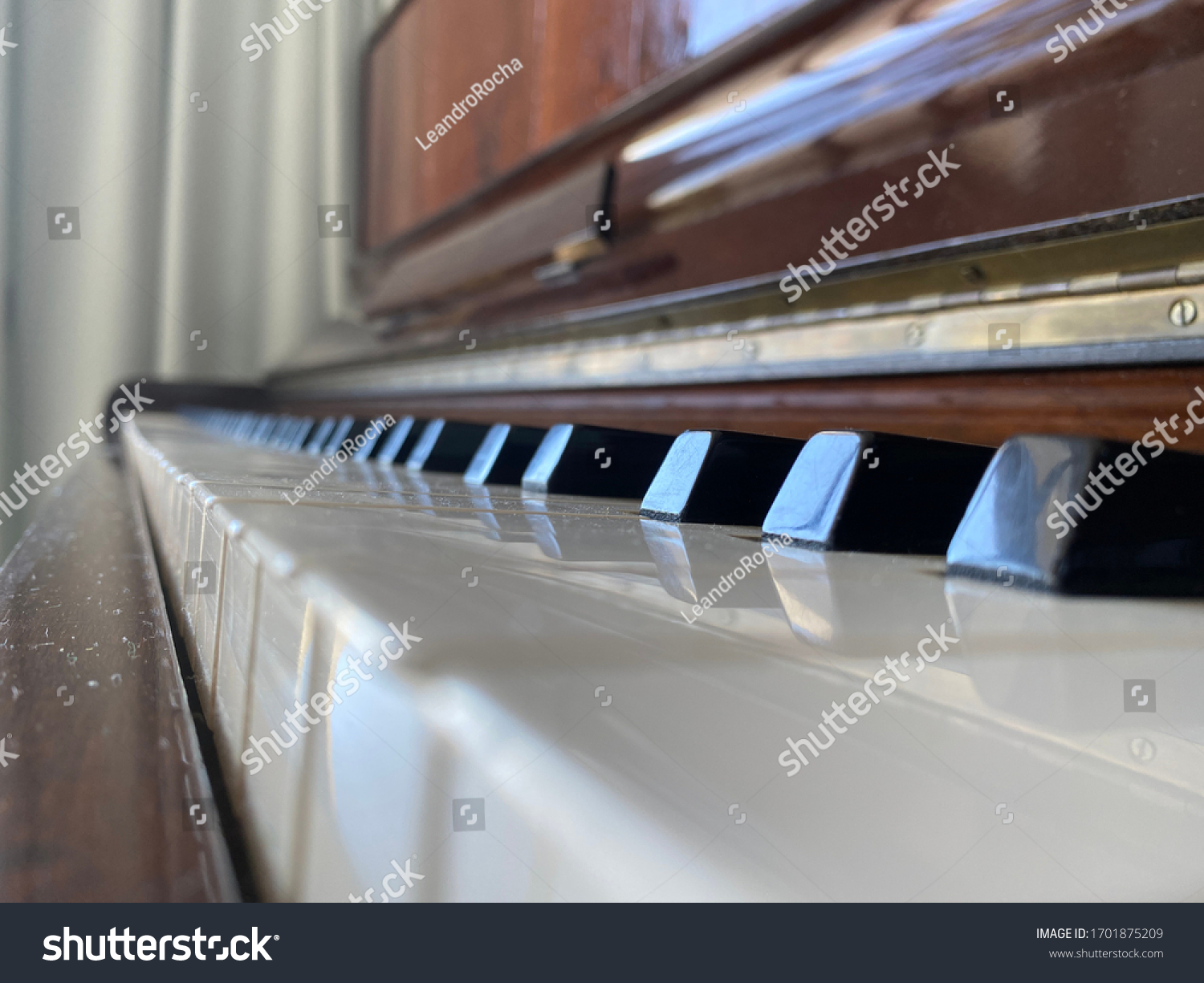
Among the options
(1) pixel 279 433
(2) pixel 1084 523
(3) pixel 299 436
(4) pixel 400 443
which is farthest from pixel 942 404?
(1) pixel 279 433

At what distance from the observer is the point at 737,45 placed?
0.78 metres

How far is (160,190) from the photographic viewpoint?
4258mm

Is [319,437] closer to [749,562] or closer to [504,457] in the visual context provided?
[504,457]

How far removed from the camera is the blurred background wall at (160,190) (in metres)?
4.04

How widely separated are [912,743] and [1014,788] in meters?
0.01

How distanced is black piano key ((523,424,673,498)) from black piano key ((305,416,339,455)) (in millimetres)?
473

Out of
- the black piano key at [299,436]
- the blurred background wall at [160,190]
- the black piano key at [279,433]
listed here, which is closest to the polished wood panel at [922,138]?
the black piano key at [299,436]

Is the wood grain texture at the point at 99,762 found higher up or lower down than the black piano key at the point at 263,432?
lower down

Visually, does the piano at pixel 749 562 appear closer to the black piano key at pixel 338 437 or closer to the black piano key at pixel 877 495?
the black piano key at pixel 877 495

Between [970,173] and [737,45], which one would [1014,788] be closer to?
[970,173]

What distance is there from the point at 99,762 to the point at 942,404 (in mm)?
430

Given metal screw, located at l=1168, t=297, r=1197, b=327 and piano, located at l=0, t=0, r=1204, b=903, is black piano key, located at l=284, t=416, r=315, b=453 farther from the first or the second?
metal screw, located at l=1168, t=297, r=1197, b=327

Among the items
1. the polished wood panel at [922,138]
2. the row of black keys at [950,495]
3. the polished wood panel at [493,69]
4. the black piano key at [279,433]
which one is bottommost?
the row of black keys at [950,495]

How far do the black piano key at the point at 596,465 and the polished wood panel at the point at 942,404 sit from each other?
99 mm
